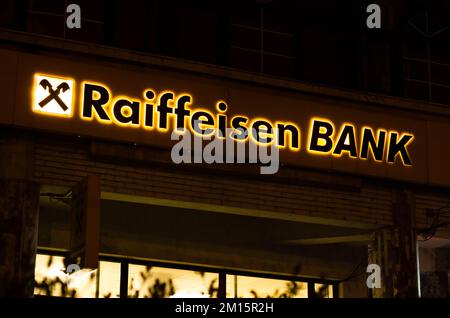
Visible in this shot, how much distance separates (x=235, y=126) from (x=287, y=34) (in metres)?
2.68

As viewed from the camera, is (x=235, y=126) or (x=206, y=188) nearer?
(x=206, y=188)

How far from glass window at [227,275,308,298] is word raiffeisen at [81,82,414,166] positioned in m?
3.82

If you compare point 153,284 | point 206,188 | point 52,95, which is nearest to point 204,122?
point 206,188

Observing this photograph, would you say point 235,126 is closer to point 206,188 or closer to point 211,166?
point 211,166

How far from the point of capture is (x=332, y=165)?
58.7ft

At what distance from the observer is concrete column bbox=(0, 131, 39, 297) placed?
50.4 feet

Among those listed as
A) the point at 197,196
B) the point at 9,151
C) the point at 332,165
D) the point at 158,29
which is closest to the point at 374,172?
the point at 332,165

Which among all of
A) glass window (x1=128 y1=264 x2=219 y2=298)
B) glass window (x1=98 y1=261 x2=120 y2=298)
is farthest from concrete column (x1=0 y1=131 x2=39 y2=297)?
glass window (x1=128 y1=264 x2=219 y2=298)

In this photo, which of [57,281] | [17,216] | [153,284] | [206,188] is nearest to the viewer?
[17,216]

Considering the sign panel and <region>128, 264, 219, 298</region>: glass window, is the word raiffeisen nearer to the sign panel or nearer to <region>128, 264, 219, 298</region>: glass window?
the sign panel

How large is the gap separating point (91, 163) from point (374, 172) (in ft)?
17.5

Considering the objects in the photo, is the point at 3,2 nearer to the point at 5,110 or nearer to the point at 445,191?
the point at 5,110

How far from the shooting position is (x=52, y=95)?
1605 cm

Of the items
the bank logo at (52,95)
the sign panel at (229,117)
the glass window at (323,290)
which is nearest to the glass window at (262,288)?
the glass window at (323,290)
